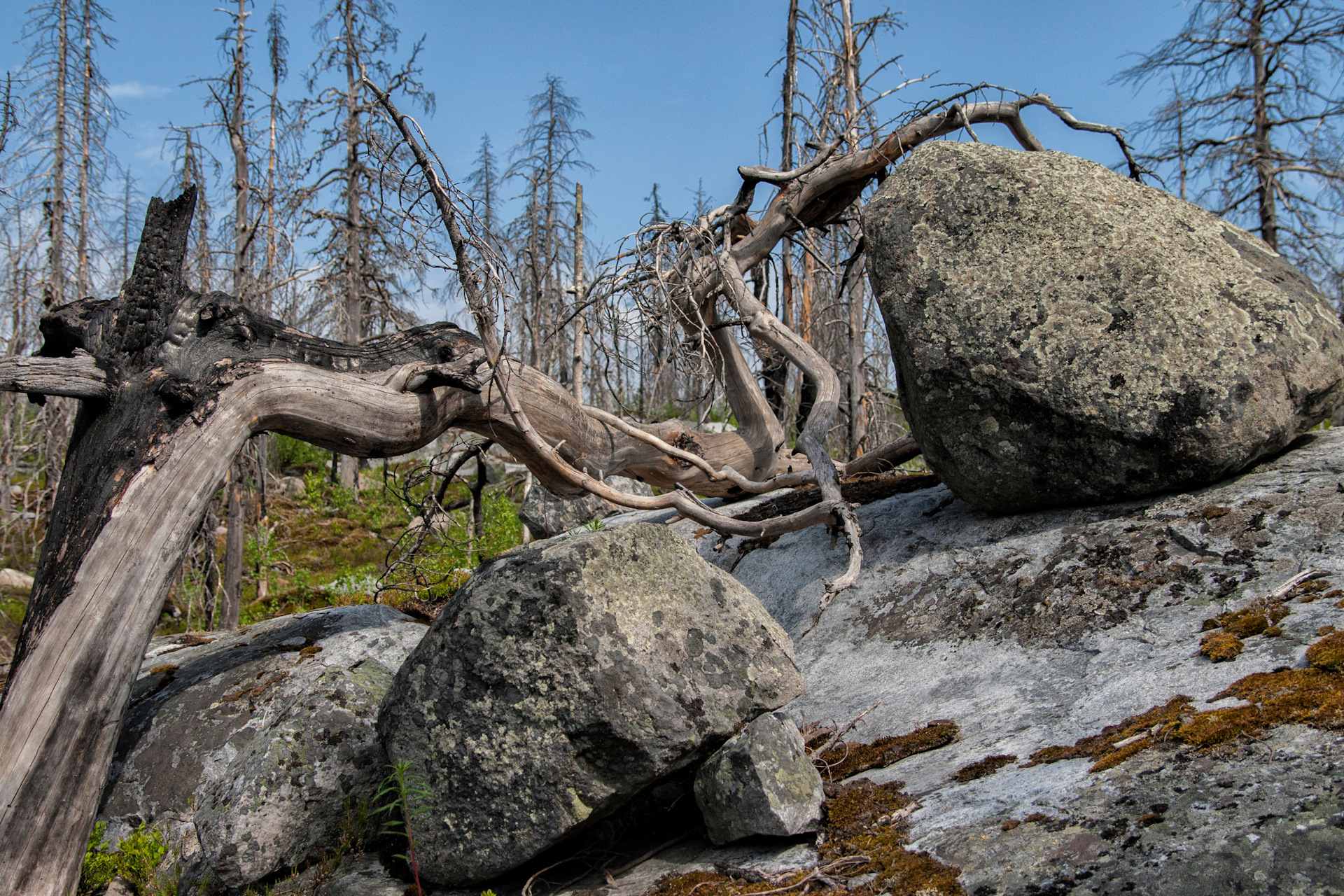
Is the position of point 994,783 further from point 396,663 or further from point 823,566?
point 396,663

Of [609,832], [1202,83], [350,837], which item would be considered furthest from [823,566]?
[1202,83]

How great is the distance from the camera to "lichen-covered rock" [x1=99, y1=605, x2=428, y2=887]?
404cm

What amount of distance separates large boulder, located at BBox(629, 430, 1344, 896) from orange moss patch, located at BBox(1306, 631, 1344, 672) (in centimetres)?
9

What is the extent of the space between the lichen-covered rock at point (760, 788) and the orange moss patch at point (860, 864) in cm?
12

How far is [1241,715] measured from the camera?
275cm

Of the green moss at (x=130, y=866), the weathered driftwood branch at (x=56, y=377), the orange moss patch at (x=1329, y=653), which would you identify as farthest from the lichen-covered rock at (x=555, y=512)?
the orange moss patch at (x=1329, y=653)

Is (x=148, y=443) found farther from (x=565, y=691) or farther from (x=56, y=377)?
(x=565, y=691)

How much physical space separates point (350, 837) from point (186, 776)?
1.34 m

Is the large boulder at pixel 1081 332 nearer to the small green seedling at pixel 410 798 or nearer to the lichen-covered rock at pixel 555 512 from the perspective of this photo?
the small green seedling at pixel 410 798

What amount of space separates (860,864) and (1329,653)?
6.30ft

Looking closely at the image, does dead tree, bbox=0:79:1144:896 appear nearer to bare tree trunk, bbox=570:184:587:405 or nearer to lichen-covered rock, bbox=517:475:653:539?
lichen-covered rock, bbox=517:475:653:539

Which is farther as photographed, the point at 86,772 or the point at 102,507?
the point at 102,507

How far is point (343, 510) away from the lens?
17.3 metres

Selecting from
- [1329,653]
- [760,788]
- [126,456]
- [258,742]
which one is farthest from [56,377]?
[1329,653]
